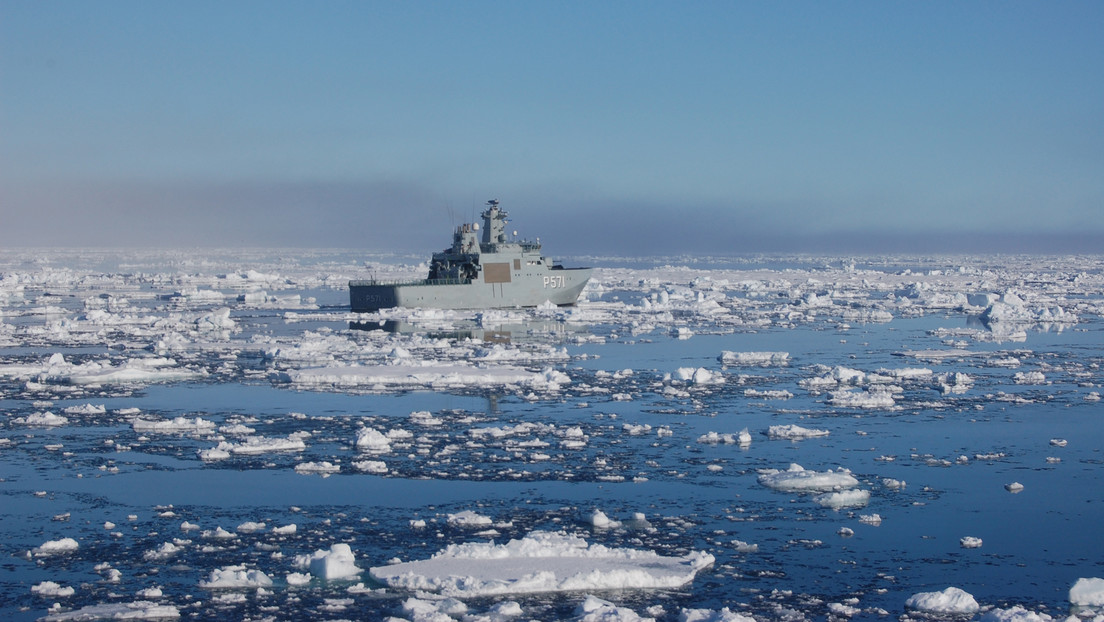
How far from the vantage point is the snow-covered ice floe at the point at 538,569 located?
7461mm

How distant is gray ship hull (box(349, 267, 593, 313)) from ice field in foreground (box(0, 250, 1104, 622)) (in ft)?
34.1

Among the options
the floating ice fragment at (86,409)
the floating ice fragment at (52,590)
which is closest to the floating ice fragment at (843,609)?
the floating ice fragment at (52,590)

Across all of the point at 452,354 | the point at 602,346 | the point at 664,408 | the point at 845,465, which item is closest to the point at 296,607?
the point at 845,465

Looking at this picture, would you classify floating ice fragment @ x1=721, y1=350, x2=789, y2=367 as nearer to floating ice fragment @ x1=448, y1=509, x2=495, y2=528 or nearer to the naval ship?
floating ice fragment @ x1=448, y1=509, x2=495, y2=528

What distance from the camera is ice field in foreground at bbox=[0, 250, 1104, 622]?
738cm

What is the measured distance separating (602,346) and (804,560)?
618 inches

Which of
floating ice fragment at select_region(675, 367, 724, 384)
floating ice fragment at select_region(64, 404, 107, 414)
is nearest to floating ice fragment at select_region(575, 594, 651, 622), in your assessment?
floating ice fragment at select_region(64, 404, 107, 414)

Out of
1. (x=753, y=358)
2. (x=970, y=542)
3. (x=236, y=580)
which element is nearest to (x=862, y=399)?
(x=753, y=358)

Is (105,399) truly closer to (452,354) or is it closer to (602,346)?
(452,354)

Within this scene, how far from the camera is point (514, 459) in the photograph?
1162cm

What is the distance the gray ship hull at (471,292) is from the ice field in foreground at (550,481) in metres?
10.4

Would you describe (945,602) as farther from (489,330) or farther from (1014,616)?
(489,330)

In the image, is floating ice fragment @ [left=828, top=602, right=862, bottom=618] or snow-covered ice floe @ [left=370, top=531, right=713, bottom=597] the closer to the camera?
floating ice fragment @ [left=828, top=602, right=862, bottom=618]

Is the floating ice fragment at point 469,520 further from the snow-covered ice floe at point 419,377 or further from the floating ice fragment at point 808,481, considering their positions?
the snow-covered ice floe at point 419,377
